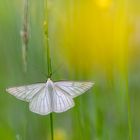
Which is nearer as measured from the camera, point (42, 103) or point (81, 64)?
point (42, 103)

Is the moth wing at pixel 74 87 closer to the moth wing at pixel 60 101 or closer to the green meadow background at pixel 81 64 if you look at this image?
the moth wing at pixel 60 101

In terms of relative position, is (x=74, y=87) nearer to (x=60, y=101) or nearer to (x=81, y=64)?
(x=60, y=101)

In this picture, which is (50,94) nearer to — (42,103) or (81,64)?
(42,103)

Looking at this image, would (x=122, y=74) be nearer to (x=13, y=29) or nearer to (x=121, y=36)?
(x=121, y=36)

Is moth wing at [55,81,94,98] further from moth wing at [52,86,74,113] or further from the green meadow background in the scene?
the green meadow background

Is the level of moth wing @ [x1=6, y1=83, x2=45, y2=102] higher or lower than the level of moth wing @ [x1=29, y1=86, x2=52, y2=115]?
higher

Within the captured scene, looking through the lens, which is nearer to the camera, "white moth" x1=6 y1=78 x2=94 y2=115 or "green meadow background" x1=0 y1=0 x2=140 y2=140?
"white moth" x1=6 y1=78 x2=94 y2=115

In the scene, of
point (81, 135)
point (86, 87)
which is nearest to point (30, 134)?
point (81, 135)

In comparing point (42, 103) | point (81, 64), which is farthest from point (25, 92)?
point (81, 64)

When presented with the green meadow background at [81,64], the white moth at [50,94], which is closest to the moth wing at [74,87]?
the white moth at [50,94]

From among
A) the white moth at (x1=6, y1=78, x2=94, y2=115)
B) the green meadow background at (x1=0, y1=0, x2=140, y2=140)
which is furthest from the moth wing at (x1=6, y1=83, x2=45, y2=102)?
the green meadow background at (x1=0, y1=0, x2=140, y2=140)
